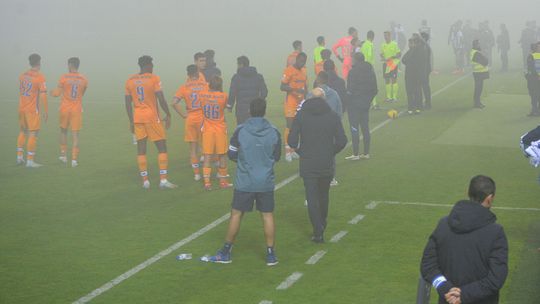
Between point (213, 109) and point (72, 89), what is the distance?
157 inches

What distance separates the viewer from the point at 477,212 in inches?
239

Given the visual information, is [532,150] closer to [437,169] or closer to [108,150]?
[437,169]

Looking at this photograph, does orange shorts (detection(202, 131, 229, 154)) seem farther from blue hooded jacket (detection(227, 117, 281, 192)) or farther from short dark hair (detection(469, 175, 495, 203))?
short dark hair (detection(469, 175, 495, 203))

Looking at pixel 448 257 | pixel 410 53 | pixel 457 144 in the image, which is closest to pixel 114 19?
pixel 410 53

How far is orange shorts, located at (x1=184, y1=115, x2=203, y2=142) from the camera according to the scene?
15.2 metres

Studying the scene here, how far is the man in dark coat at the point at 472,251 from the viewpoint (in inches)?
238

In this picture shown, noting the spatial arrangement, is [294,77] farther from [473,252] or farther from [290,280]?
[473,252]

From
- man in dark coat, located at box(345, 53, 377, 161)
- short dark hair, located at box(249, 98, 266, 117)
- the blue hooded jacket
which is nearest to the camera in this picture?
the blue hooded jacket

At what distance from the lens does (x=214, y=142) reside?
14234mm

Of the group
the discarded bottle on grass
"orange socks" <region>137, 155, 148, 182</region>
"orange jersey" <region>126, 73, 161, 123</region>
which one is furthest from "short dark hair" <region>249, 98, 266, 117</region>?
"orange socks" <region>137, 155, 148, 182</region>

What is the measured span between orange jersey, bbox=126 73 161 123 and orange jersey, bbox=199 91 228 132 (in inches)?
32.7

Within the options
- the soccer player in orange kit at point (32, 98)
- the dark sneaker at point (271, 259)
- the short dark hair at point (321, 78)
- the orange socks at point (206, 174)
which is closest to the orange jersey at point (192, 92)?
the orange socks at point (206, 174)

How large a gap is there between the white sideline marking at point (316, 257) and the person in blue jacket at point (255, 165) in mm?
612

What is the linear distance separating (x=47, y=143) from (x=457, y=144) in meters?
9.60
